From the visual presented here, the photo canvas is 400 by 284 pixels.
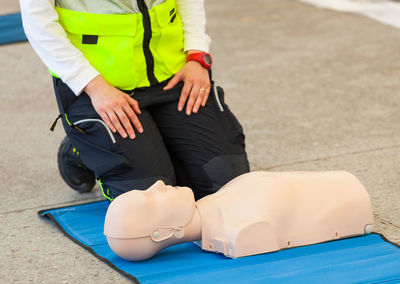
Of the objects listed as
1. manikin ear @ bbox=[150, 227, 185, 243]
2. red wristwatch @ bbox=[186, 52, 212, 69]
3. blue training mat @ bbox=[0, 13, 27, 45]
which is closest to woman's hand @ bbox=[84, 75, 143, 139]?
red wristwatch @ bbox=[186, 52, 212, 69]

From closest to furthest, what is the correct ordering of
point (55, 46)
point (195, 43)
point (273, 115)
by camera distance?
point (55, 46) → point (195, 43) → point (273, 115)

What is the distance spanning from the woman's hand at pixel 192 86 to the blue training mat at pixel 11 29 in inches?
134

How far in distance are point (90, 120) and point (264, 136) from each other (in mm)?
1336

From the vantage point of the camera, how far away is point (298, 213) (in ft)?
8.30

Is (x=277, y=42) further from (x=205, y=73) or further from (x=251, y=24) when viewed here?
(x=205, y=73)

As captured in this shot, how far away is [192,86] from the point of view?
3037 mm

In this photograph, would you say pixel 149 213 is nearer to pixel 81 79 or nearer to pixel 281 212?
pixel 281 212

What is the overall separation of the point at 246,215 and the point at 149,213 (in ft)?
1.03

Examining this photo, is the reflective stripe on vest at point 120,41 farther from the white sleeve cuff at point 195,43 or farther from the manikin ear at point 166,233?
the manikin ear at point 166,233

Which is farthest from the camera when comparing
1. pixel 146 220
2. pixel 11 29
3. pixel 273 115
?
pixel 11 29

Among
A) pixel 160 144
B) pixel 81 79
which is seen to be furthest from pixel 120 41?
pixel 160 144

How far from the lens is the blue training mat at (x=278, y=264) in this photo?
2.33 metres

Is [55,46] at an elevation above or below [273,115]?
above

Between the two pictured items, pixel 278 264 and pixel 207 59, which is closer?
pixel 278 264
